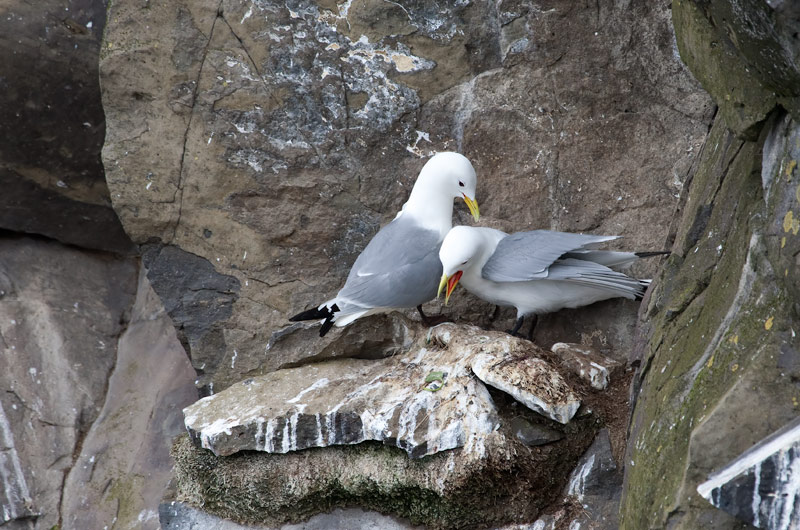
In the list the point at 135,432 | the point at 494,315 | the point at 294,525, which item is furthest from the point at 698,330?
the point at 135,432

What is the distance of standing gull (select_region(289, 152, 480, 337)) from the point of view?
334cm

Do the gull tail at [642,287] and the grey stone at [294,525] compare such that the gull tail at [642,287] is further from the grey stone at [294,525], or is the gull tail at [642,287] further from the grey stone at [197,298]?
the grey stone at [197,298]

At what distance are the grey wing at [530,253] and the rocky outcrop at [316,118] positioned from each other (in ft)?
1.37

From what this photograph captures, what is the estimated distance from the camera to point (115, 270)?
5043mm

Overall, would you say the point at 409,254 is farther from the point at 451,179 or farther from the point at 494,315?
the point at 494,315

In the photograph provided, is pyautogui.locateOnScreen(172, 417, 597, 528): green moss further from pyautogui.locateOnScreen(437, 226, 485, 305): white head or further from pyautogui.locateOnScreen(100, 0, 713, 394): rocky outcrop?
pyautogui.locateOnScreen(437, 226, 485, 305): white head

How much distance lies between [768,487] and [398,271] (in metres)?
1.80

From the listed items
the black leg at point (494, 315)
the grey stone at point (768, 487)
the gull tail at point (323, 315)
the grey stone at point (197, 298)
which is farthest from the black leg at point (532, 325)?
the grey stone at point (768, 487)

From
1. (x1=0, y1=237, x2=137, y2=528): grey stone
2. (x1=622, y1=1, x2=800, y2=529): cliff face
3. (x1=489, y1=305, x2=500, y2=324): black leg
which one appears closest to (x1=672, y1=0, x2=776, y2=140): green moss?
(x1=622, y1=1, x2=800, y2=529): cliff face

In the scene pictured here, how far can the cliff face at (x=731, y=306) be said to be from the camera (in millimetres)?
1879

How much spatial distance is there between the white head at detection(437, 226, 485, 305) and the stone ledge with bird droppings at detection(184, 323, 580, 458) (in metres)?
0.21

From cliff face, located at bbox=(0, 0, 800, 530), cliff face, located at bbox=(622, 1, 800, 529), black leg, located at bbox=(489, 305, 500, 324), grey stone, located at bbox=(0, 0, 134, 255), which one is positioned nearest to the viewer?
cliff face, located at bbox=(622, 1, 800, 529)

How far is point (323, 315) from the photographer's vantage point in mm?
3416

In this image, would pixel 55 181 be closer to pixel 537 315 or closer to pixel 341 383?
pixel 341 383
